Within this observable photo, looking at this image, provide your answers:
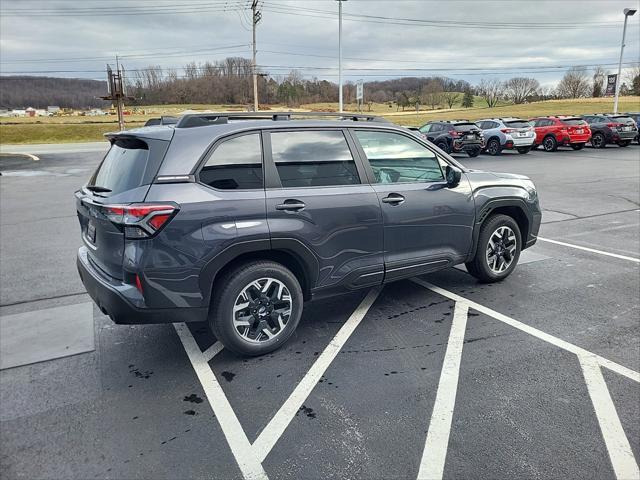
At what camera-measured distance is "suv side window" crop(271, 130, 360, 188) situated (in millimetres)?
3834

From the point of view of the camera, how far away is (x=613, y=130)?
25.4m

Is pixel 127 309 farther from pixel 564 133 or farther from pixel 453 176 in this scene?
pixel 564 133

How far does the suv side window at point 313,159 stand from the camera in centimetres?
383

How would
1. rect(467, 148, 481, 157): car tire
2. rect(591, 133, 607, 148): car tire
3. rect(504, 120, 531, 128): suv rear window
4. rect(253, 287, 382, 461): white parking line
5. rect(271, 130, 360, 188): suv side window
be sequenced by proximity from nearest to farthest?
rect(253, 287, 382, 461): white parking line
rect(271, 130, 360, 188): suv side window
rect(467, 148, 481, 157): car tire
rect(504, 120, 531, 128): suv rear window
rect(591, 133, 607, 148): car tire

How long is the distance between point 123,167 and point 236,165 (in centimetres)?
86

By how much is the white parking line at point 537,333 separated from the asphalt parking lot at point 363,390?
0.05ft

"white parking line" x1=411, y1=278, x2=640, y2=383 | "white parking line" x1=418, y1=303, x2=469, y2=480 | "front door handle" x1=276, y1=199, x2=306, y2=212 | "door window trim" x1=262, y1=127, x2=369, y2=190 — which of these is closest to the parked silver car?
"white parking line" x1=411, y1=278, x2=640, y2=383

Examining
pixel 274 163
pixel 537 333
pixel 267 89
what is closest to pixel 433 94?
pixel 267 89

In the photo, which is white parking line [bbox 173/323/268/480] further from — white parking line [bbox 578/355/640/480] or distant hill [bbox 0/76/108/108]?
distant hill [bbox 0/76/108/108]

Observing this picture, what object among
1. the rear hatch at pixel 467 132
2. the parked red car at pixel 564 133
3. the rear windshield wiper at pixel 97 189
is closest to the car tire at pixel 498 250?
the rear windshield wiper at pixel 97 189

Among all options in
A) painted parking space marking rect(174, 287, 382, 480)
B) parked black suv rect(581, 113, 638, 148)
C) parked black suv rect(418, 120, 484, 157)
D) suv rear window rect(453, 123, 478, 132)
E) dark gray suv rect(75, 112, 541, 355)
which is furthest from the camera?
parked black suv rect(581, 113, 638, 148)

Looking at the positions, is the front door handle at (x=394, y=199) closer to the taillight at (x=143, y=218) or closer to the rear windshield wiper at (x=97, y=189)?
the taillight at (x=143, y=218)

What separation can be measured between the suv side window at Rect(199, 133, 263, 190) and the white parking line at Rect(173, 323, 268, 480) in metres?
1.39

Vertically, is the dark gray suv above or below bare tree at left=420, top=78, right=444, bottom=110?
below
